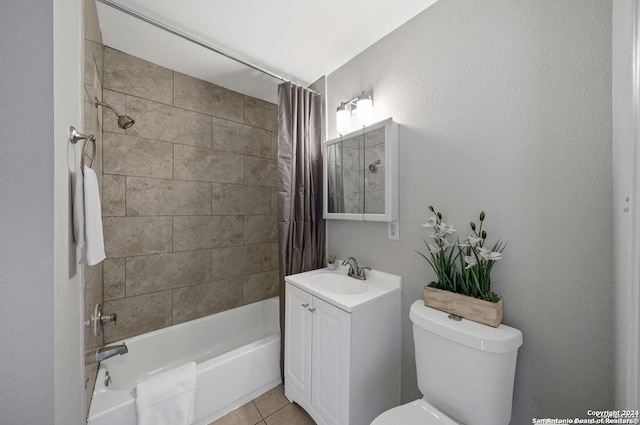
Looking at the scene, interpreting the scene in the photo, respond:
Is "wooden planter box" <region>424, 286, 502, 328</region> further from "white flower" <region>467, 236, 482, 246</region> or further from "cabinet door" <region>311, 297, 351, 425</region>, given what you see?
"cabinet door" <region>311, 297, 351, 425</region>

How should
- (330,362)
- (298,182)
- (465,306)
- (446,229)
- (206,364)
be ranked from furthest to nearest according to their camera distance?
(298,182) → (206,364) → (330,362) → (446,229) → (465,306)

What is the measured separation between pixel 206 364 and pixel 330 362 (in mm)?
815

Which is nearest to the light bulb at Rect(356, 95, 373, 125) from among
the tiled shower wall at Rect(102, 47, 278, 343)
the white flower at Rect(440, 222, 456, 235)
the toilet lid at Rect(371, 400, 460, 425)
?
the white flower at Rect(440, 222, 456, 235)

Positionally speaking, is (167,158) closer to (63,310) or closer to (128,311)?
(128,311)

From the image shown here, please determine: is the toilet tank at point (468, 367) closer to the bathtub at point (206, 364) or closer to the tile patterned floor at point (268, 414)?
the tile patterned floor at point (268, 414)

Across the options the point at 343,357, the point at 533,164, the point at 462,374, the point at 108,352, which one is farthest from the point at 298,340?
the point at 533,164

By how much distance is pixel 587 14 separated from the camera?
899 millimetres

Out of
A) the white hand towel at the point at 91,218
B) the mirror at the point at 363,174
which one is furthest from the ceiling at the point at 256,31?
the white hand towel at the point at 91,218

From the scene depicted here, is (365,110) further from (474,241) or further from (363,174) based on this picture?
(474,241)

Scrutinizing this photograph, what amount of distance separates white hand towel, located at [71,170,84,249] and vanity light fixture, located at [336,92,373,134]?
1.52 meters

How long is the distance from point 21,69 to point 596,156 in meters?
1.81

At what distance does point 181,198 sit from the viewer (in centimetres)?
197

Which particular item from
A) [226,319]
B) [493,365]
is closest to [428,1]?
[493,365]

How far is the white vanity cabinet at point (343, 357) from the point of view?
1.25 m
